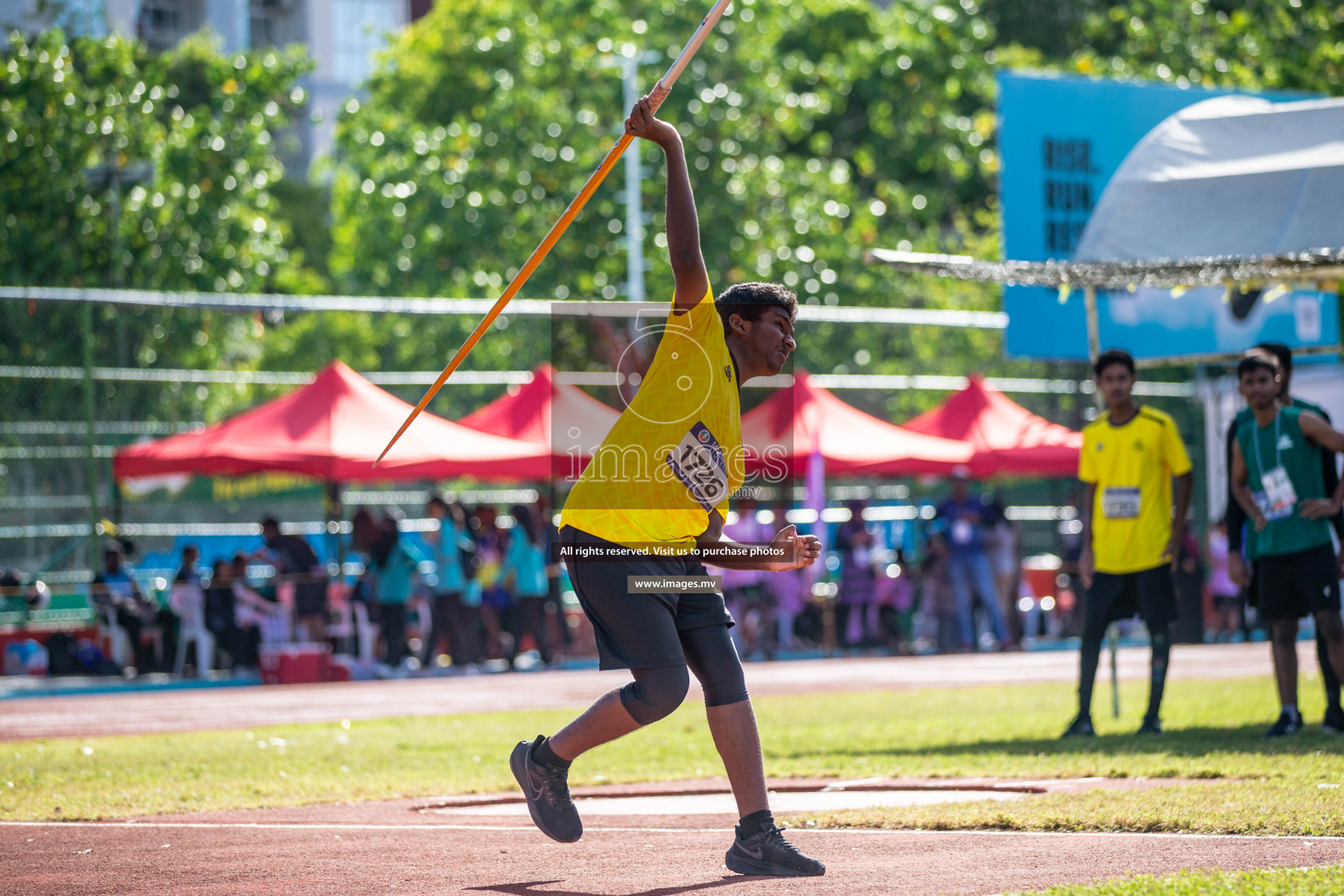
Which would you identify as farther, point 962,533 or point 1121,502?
point 962,533

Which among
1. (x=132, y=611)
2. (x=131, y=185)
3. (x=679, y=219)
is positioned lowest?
(x=132, y=611)

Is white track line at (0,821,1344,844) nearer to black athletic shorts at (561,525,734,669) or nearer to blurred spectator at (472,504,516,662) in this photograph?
black athletic shorts at (561,525,734,669)

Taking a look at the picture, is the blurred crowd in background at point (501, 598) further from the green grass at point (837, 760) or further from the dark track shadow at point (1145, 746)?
the dark track shadow at point (1145, 746)

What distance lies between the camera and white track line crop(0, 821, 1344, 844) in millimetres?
5727

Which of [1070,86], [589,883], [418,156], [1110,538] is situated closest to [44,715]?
[1110,538]

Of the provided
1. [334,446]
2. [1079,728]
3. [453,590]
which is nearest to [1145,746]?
[1079,728]

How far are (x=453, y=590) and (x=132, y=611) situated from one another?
11.2 feet

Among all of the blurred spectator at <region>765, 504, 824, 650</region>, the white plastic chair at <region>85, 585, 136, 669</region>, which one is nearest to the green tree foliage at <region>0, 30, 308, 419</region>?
the white plastic chair at <region>85, 585, 136, 669</region>

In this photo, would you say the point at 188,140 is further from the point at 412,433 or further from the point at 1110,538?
the point at 1110,538

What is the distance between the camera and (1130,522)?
9.73 m

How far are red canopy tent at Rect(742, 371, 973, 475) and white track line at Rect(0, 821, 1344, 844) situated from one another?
12437mm

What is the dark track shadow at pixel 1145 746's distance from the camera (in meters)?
8.56

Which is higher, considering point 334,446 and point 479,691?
point 334,446

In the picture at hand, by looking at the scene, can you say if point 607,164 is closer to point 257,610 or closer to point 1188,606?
point 1188,606
